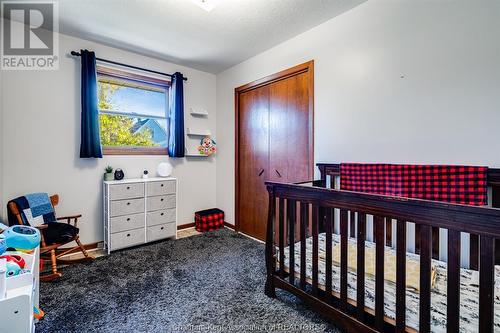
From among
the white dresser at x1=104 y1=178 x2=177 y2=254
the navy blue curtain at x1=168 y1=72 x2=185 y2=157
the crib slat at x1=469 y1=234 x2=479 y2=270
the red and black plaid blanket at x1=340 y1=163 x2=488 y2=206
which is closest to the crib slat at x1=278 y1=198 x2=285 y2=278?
the red and black plaid blanket at x1=340 y1=163 x2=488 y2=206

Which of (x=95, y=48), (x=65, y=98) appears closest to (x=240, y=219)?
(x=65, y=98)

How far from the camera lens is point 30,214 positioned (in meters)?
2.15

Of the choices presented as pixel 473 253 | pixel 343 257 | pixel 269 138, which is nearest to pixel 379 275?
pixel 343 257

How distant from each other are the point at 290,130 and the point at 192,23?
1485 mm

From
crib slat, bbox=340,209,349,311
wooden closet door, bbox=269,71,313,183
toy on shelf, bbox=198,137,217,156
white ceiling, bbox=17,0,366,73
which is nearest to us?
crib slat, bbox=340,209,349,311

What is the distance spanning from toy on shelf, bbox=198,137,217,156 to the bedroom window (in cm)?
53

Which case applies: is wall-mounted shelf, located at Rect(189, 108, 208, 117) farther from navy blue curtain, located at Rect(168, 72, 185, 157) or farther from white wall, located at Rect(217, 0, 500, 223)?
white wall, located at Rect(217, 0, 500, 223)

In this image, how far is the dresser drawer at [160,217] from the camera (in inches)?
112

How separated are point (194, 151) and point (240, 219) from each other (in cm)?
123

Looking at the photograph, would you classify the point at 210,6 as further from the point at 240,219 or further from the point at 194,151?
the point at 240,219

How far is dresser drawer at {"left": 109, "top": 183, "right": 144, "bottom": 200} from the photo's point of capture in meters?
2.59

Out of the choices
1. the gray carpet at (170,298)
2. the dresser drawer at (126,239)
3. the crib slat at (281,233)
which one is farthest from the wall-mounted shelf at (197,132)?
the crib slat at (281,233)

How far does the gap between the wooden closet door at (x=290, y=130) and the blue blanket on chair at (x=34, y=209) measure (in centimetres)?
236

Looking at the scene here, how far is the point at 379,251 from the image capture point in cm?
120
